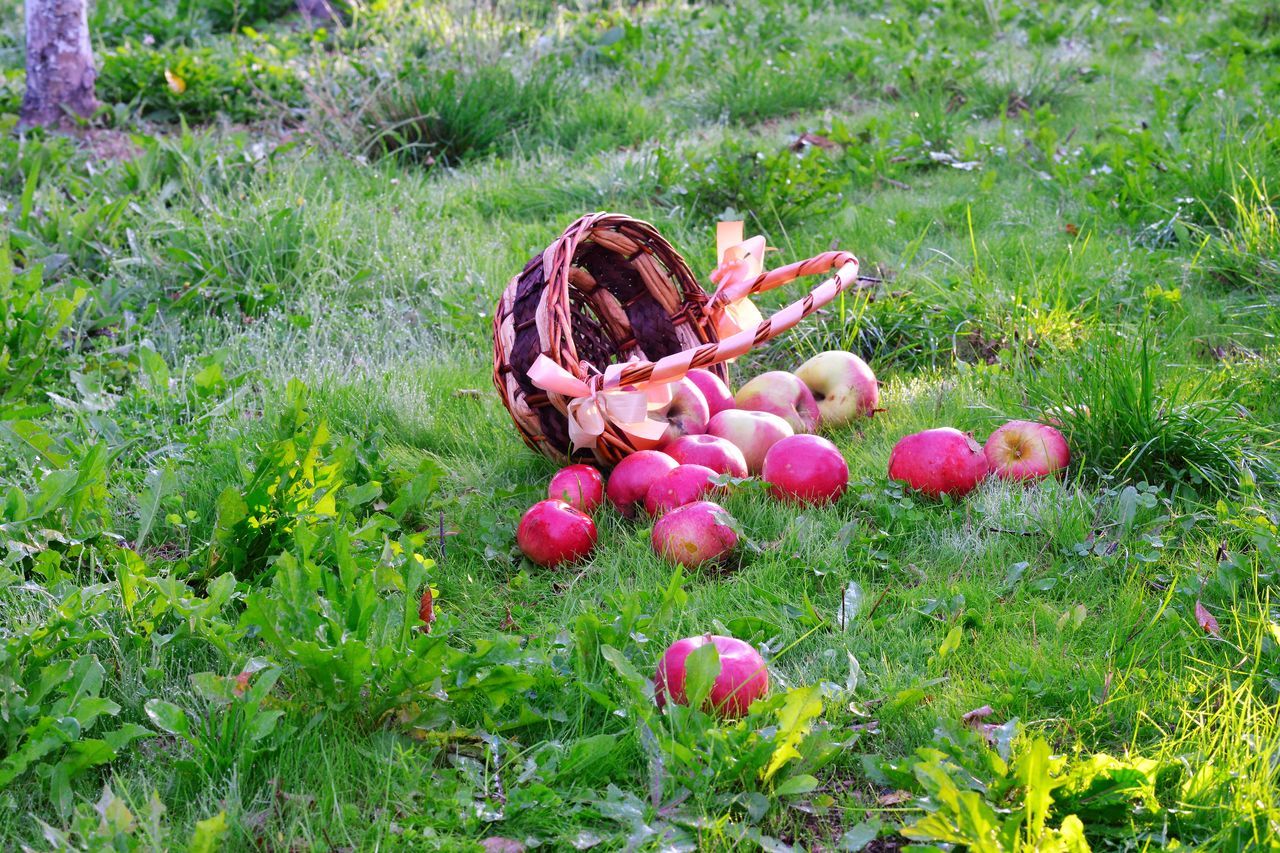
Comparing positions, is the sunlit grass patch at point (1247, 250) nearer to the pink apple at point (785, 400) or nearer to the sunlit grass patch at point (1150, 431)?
the sunlit grass patch at point (1150, 431)

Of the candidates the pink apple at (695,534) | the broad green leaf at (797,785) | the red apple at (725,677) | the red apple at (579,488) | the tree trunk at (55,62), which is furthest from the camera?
the tree trunk at (55,62)

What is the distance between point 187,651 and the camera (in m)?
2.21

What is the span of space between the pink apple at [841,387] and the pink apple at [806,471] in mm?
486

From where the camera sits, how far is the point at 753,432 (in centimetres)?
298

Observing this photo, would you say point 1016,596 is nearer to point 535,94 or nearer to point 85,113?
point 535,94

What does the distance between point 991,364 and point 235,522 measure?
7.78 ft

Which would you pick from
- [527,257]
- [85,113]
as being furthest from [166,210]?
[85,113]

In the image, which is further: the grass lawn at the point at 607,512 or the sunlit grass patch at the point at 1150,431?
the sunlit grass patch at the point at 1150,431

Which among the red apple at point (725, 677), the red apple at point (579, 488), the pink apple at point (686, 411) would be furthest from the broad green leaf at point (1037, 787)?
the pink apple at point (686, 411)

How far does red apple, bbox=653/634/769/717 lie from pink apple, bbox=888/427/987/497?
0.94 m

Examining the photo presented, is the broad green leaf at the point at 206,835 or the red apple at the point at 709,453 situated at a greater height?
the broad green leaf at the point at 206,835

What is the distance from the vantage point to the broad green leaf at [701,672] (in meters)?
1.88

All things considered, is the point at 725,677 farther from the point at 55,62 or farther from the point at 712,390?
the point at 55,62

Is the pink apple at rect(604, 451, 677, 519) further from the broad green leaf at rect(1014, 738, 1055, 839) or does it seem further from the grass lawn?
the broad green leaf at rect(1014, 738, 1055, 839)
